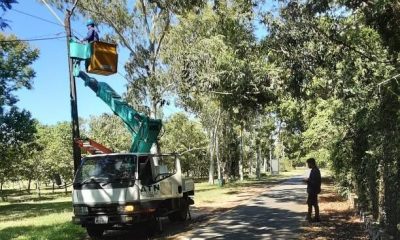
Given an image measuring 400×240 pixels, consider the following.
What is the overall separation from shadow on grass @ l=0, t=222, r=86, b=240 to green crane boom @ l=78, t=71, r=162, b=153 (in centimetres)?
304

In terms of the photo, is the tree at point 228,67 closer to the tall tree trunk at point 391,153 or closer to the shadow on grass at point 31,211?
the tall tree trunk at point 391,153

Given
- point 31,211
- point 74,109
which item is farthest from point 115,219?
point 31,211

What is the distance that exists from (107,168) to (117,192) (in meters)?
0.84

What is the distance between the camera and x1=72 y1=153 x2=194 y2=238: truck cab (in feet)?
42.8

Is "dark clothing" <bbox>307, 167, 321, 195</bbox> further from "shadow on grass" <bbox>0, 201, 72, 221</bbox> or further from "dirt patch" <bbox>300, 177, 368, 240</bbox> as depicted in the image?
"shadow on grass" <bbox>0, 201, 72, 221</bbox>

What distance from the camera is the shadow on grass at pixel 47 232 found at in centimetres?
1446

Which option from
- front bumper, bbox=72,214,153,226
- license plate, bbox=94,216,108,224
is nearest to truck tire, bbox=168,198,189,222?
front bumper, bbox=72,214,153,226

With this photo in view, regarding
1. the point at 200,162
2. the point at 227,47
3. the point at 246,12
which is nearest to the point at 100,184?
the point at 246,12

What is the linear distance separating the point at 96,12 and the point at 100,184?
18.8m

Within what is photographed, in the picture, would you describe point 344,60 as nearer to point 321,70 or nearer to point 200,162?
point 321,70

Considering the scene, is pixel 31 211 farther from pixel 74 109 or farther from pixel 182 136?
pixel 182 136

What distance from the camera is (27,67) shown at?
36.8 metres

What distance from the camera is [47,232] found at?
49.6 feet

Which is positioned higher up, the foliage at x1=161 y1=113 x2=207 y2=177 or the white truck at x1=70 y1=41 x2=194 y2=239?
the foliage at x1=161 y1=113 x2=207 y2=177
